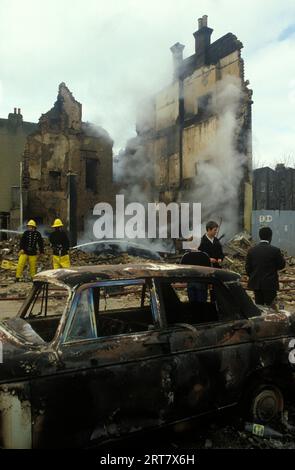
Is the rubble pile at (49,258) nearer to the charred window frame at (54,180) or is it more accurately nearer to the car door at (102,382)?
the charred window frame at (54,180)

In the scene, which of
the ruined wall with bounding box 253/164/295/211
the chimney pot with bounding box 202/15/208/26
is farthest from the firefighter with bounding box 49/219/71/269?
the ruined wall with bounding box 253/164/295/211

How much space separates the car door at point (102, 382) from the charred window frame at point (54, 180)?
22.1 m

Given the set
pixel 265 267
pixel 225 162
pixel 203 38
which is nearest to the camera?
pixel 265 267

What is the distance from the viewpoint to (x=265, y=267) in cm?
516

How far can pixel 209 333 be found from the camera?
3.18 m

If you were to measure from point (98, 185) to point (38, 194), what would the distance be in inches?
150

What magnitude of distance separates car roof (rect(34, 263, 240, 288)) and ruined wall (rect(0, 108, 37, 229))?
27.0 m

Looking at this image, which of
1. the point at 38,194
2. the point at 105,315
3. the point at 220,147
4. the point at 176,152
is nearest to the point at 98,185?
the point at 38,194

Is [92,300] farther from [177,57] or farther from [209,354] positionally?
[177,57]

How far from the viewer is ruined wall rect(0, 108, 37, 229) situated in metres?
29.1

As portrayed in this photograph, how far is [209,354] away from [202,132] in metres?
21.4

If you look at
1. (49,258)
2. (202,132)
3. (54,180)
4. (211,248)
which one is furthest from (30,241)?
(202,132)

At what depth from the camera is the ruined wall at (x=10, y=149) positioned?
29.1 m

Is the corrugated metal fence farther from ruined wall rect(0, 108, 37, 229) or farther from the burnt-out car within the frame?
Result: ruined wall rect(0, 108, 37, 229)
